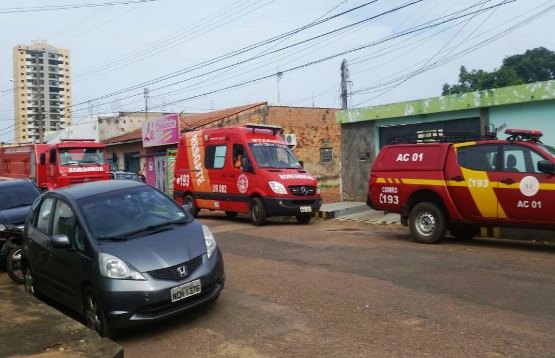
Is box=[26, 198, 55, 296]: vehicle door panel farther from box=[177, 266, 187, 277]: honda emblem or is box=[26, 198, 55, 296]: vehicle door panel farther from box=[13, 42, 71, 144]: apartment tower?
box=[13, 42, 71, 144]: apartment tower

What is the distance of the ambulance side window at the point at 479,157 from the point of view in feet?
33.0

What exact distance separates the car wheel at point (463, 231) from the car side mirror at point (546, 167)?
2.22m

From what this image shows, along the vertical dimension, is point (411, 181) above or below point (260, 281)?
above

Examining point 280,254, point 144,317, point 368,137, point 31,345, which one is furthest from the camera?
point 368,137

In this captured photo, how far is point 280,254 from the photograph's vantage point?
33.2 feet

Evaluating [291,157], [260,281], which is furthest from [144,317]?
[291,157]

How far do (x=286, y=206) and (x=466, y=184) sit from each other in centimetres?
522

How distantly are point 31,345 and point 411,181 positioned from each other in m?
7.81

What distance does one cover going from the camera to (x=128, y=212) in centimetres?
672

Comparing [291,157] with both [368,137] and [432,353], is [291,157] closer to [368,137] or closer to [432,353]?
[368,137]

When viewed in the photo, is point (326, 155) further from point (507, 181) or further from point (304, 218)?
point (507, 181)

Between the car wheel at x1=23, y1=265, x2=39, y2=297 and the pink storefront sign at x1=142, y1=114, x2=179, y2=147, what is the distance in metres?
20.6

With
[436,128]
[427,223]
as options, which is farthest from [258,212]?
[436,128]

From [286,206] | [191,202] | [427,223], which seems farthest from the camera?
[191,202]
